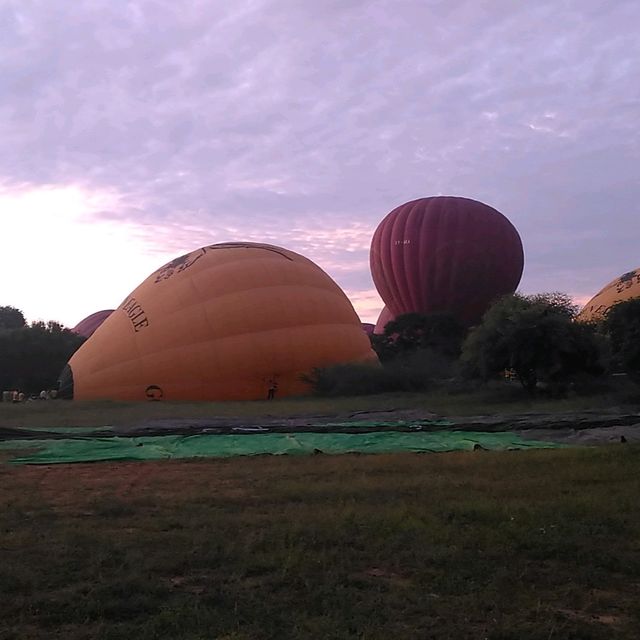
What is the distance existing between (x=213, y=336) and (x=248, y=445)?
12.3 m

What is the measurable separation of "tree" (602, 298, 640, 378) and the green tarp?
9118mm

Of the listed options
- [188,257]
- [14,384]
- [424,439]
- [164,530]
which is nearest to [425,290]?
[188,257]

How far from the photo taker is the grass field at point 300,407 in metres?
16.7

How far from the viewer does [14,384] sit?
39.0 metres

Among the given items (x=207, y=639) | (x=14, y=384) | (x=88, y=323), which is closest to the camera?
(x=207, y=639)

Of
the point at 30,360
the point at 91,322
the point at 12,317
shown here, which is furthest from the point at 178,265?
the point at 12,317

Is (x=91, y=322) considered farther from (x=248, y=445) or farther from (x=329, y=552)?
(x=329, y=552)

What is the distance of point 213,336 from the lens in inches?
905

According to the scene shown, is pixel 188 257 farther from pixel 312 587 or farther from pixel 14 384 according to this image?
pixel 312 587

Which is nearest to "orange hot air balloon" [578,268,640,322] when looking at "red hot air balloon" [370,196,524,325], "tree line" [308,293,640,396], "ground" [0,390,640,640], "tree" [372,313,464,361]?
"red hot air balloon" [370,196,524,325]

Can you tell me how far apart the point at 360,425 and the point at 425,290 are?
23.2 meters

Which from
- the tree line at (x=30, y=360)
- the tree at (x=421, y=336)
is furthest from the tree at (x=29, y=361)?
the tree at (x=421, y=336)

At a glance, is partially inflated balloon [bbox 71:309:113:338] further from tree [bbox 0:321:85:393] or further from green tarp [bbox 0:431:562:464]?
green tarp [bbox 0:431:562:464]

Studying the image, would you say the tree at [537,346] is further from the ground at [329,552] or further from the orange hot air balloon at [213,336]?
the ground at [329,552]
